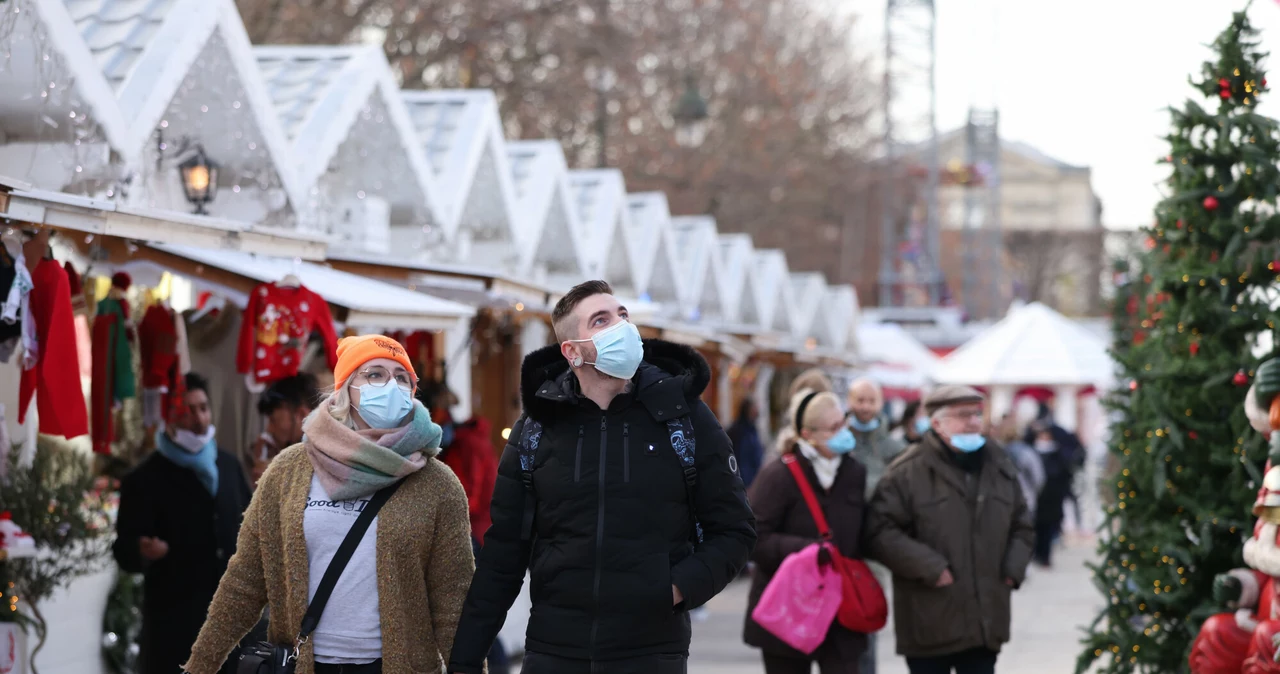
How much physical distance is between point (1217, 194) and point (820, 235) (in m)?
39.2

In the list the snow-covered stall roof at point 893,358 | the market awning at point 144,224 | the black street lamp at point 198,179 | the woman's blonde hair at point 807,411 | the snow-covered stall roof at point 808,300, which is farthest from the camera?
the snow-covered stall roof at point 893,358

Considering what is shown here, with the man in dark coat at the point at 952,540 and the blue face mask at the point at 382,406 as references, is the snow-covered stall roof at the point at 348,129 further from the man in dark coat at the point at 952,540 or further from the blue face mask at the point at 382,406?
the blue face mask at the point at 382,406

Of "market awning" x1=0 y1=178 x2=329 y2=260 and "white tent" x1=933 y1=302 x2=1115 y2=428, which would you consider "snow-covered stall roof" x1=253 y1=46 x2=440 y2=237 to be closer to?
"market awning" x1=0 y1=178 x2=329 y2=260

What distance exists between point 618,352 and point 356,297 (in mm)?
3792

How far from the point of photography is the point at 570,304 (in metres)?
4.92

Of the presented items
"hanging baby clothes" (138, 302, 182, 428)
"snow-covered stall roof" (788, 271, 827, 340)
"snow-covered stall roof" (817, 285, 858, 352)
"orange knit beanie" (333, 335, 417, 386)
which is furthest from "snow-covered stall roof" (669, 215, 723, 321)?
"orange knit beanie" (333, 335, 417, 386)

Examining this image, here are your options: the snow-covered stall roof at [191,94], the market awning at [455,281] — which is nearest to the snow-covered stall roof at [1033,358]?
the market awning at [455,281]

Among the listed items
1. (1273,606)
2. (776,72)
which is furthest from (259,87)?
(776,72)

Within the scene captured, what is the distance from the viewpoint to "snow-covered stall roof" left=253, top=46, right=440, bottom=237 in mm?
10312

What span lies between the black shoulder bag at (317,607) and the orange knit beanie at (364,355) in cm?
37

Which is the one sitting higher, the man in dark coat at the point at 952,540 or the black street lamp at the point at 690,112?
the black street lamp at the point at 690,112

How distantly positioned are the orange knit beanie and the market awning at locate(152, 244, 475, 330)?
2.88 m

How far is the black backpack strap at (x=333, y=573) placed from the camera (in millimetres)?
4676

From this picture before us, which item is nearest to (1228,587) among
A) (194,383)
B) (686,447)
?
(686,447)
